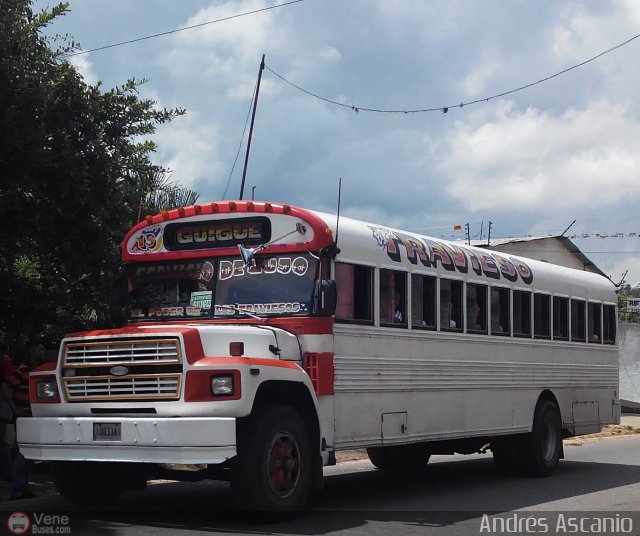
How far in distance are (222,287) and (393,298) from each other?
196cm

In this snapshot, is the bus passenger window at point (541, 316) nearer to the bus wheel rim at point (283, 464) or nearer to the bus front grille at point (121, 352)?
the bus wheel rim at point (283, 464)

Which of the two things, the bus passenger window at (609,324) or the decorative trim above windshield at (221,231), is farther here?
the bus passenger window at (609,324)

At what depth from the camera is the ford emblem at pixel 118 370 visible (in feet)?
29.1

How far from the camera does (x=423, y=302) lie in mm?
11609

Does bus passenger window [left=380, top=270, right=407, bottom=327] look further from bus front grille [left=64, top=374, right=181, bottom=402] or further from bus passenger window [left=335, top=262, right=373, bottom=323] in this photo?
bus front grille [left=64, top=374, right=181, bottom=402]

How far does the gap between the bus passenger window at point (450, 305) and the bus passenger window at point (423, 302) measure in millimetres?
206

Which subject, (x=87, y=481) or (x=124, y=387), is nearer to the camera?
(x=124, y=387)

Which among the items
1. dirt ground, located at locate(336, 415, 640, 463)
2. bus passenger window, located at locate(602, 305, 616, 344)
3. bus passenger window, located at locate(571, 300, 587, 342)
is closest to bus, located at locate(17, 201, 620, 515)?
bus passenger window, located at locate(571, 300, 587, 342)

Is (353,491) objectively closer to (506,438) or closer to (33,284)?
(506,438)

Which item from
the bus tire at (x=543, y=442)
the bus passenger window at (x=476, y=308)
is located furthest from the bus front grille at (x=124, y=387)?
the bus tire at (x=543, y=442)

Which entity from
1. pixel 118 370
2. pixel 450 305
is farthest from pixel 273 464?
pixel 450 305

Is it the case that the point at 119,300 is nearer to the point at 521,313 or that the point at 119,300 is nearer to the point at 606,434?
the point at 521,313

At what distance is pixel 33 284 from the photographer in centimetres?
1463

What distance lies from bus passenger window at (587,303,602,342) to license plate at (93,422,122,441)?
9347mm
